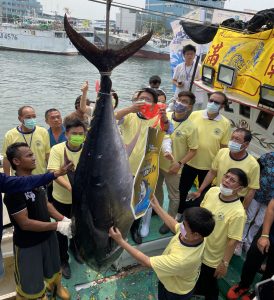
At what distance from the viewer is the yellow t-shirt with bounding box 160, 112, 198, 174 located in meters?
3.45

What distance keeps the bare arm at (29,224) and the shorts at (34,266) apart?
0.72 feet

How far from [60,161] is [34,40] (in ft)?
118

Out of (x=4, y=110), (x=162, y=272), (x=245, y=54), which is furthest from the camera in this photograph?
(x=4, y=110)

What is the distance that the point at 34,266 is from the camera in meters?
2.49

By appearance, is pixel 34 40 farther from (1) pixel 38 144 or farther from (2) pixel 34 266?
(2) pixel 34 266

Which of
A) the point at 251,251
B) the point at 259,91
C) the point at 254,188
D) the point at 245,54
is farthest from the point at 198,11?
the point at 251,251

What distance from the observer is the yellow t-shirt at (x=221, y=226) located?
8.25ft

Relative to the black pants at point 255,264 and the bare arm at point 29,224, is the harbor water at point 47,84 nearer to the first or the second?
Result: the bare arm at point 29,224

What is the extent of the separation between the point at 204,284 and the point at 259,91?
2391 mm

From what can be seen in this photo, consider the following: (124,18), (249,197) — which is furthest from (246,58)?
(124,18)

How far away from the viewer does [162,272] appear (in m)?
2.10

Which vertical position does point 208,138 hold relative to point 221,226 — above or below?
above

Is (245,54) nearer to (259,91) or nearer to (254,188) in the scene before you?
(259,91)

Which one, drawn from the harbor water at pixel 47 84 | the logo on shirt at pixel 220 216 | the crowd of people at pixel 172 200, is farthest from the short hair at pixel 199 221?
the harbor water at pixel 47 84
